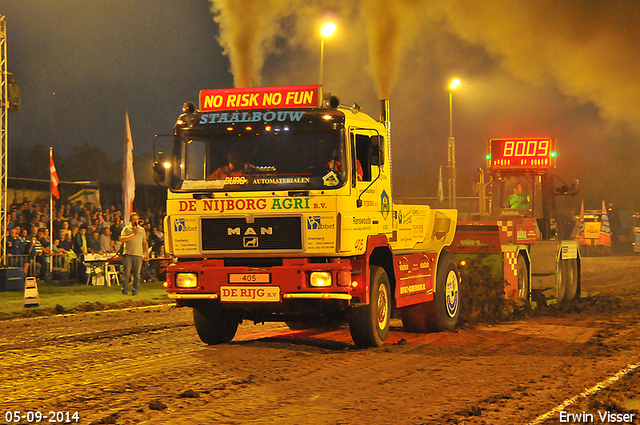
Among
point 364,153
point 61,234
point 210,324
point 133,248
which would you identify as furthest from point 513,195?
point 61,234

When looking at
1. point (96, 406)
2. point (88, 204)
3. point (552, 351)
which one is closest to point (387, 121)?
point (552, 351)

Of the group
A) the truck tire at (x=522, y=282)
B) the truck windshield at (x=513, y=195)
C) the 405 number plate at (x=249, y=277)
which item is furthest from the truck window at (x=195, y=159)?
the truck windshield at (x=513, y=195)

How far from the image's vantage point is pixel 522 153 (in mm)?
19109

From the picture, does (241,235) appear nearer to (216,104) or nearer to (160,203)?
(216,104)

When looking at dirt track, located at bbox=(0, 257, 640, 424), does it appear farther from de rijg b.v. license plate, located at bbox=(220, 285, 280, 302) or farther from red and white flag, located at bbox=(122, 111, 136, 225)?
red and white flag, located at bbox=(122, 111, 136, 225)

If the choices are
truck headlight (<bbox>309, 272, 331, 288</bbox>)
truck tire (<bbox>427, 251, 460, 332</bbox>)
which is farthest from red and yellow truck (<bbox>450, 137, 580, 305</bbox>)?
truck headlight (<bbox>309, 272, 331, 288</bbox>)

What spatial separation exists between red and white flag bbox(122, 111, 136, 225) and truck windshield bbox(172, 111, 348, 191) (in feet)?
40.7

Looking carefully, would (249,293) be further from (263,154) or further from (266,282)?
(263,154)

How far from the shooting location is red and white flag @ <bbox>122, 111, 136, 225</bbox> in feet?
73.9

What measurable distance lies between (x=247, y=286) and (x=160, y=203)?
66.7 ft

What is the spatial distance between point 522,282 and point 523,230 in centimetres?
106

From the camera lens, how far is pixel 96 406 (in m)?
6.85

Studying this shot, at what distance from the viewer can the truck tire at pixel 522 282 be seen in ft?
52.5

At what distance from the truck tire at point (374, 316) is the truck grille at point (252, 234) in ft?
3.71
